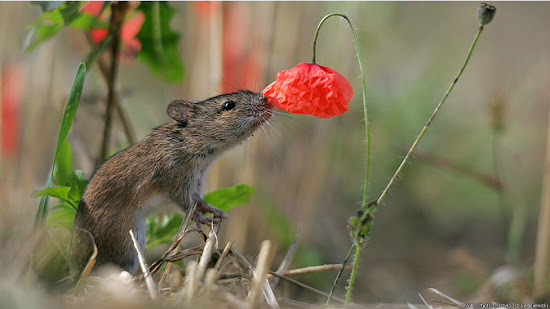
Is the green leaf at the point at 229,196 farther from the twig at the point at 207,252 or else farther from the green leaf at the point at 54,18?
the green leaf at the point at 54,18

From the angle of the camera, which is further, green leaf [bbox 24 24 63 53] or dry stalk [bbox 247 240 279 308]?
green leaf [bbox 24 24 63 53]

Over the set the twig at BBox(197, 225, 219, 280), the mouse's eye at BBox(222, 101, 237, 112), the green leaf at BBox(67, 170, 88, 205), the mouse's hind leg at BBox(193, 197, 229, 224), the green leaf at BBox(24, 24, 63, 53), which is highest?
the green leaf at BBox(24, 24, 63, 53)

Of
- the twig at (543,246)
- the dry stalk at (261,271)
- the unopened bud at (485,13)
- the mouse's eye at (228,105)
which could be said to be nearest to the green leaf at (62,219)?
the mouse's eye at (228,105)

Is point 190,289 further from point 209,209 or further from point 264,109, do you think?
point 264,109

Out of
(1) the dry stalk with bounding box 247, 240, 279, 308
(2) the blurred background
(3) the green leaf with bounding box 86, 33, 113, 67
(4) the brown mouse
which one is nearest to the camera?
(1) the dry stalk with bounding box 247, 240, 279, 308

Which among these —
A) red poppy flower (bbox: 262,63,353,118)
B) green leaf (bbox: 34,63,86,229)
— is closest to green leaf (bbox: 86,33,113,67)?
green leaf (bbox: 34,63,86,229)

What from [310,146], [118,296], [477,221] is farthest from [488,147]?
[118,296]

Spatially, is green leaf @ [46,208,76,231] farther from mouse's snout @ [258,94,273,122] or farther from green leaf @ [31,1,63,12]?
mouse's snout @ [258,94,273,122]
